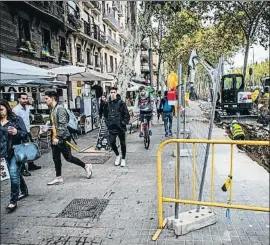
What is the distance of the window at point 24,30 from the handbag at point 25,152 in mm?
10551

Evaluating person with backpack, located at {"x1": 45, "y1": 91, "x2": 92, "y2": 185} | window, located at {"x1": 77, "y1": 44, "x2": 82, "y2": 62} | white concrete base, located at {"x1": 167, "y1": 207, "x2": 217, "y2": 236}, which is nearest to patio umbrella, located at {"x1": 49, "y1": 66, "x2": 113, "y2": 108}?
window, located at {"x1": 77, "y1": 44, "x2": 82, "y2": 62}

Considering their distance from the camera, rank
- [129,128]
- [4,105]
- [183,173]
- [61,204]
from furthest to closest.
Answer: [129,128] → [183,173] → [61,204] → [4,105]

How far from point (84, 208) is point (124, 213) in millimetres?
603

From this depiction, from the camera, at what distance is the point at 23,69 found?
4484 mm

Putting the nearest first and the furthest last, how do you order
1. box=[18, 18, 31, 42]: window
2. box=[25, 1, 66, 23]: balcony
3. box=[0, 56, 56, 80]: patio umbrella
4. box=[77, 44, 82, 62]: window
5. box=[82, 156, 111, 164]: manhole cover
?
box=[0, 56, 56, 80]: patio umbrella < box=[82, 156, 111, 164]: manhole cover < box=[77, 44, 82, 62]: window < box=[25, 1, 66, 23]: balcony < box=[18, 18, 31, 42]: window

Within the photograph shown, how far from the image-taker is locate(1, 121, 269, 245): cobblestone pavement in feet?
11.2

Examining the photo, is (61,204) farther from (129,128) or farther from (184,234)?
(129,128)

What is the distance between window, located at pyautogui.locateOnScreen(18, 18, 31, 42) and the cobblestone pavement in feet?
31.9

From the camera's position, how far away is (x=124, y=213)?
13.6 ft

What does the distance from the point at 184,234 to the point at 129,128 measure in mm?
9312

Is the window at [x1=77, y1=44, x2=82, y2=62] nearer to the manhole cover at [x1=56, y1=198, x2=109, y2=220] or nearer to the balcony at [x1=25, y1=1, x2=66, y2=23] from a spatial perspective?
the balcony at [x1=25, y1=1, x2=66, y2=23]

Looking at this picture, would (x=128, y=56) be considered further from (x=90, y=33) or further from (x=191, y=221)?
(x=191, y=221)

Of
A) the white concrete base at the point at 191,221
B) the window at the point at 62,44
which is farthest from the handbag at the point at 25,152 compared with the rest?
the window at the point at 62,44

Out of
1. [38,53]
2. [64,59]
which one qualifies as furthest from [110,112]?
[38,53]
